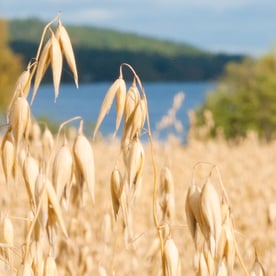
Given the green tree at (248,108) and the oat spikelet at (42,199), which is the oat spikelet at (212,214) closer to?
the oat spikelet at (42,199)

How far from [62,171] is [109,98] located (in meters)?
0.11

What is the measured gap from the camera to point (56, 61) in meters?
0.95

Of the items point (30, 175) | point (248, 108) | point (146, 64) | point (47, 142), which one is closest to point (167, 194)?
point (47, 142)

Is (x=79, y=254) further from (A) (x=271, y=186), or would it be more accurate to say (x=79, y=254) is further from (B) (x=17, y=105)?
(A) (x=271, y=186)

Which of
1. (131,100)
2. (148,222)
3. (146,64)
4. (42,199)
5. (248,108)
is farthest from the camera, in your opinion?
(146,64)

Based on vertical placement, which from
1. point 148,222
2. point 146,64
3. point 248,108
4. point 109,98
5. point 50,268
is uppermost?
point 109,98

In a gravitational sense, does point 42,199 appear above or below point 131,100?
below

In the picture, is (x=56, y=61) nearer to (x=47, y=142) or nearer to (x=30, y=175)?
(x=30, y=175)

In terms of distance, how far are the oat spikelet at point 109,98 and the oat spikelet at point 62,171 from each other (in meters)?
0.07

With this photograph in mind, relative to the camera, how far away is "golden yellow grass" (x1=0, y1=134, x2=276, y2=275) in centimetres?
154

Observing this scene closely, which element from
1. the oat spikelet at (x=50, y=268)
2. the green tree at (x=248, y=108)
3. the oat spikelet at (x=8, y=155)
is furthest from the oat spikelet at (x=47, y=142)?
the green tree at (x=248, y=108)

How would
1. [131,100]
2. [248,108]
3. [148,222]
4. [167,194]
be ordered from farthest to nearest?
[248,108]
[148,222]
[167,194]
[131,100]

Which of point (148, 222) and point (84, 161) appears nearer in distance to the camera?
point (84, 161)

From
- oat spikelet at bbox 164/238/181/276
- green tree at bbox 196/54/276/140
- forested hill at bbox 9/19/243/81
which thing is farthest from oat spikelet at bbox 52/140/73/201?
forested hill at bbox 9/19/243/81
